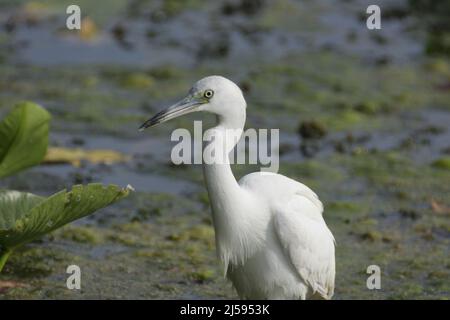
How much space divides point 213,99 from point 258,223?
562 millimetres

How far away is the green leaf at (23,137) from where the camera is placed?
4234 mm

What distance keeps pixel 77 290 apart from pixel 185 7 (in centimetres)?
560

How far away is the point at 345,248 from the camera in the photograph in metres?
5.50

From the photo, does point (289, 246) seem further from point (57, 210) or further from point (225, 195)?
point (57, 210)

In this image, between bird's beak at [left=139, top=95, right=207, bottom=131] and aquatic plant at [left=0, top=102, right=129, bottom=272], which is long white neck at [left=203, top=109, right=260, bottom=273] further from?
aquatic plant at [left=0, top=102, right=129, bottom=272]

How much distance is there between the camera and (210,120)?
7.27m

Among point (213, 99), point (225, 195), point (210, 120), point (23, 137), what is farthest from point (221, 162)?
point (210, 120)

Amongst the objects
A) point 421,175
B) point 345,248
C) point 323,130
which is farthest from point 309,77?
point 345,248

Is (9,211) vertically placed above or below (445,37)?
below

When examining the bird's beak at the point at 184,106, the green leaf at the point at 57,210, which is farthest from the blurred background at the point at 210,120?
the bird's beak at the point at 184,106

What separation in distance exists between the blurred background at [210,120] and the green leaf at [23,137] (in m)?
0.69
